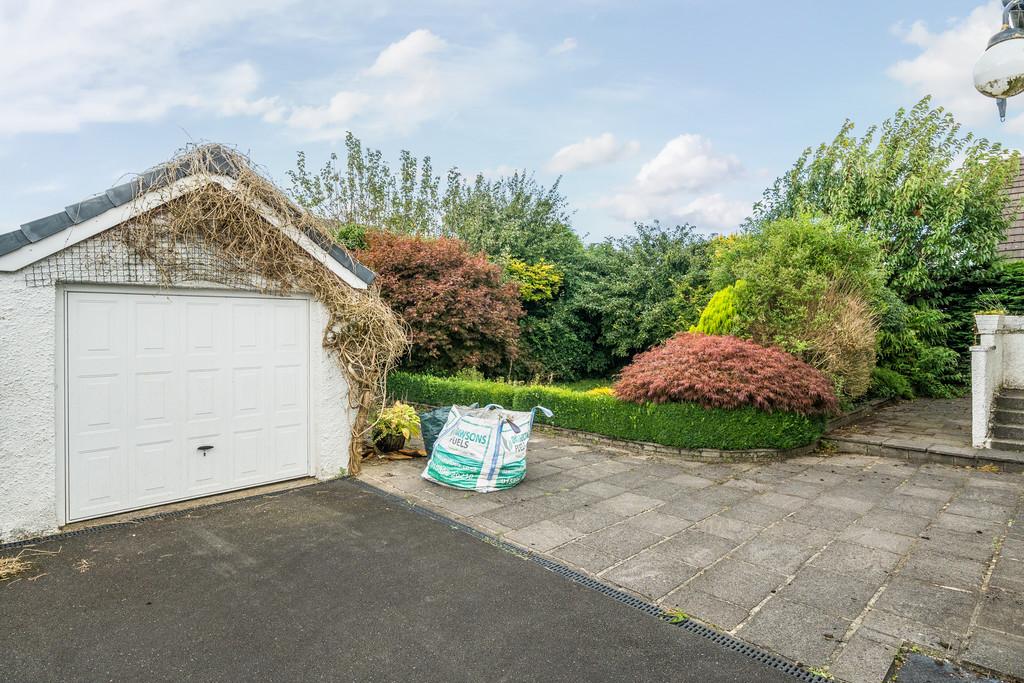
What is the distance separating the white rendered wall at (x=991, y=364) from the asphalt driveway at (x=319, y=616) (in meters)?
6.30

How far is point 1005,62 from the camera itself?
3494 millimetres

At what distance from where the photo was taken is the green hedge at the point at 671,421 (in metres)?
6.86

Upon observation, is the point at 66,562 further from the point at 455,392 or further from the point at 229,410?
the point at 455,392

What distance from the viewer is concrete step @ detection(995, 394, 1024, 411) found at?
7555mm

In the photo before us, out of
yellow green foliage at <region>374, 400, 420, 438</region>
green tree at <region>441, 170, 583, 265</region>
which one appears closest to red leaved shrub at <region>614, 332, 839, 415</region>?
yellow green foliage at <region>374, 400, 420, 438</region>

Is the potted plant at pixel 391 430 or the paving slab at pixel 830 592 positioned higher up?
the potted plant at pixel 391 430

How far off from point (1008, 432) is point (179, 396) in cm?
959

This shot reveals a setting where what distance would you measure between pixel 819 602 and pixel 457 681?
7.17 ft

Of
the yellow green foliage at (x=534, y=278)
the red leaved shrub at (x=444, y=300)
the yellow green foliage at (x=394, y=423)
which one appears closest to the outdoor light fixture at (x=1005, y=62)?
the yellow green foliage at (x=394, y=423)

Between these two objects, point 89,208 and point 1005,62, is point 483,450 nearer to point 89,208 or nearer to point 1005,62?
point 89,208

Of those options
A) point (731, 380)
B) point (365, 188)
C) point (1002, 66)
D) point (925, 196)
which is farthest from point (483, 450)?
point (365, 188)

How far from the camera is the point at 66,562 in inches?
152

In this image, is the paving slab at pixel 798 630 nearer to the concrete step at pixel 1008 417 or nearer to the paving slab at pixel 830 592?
the paving slab at pixel 830 592

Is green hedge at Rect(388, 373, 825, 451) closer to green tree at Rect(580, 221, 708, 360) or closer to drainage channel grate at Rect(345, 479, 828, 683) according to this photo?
drainage channel grate at Rect(345, 479, 828, 683)
